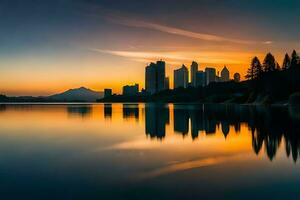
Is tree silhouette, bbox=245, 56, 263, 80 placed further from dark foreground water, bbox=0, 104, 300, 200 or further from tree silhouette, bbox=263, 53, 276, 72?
dark foreground water, bbox=0, 104, 300, 200

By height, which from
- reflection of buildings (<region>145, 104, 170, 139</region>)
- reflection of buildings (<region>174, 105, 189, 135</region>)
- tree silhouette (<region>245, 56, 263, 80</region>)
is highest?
tree silhouette (<region>245, 56, 263, 80</region>)

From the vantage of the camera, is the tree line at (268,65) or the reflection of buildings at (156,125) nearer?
the reflection of buildings at (156,125)

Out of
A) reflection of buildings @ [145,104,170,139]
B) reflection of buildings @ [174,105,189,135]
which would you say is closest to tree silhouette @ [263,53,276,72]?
reflection of buildings @ [145,104,170,139]

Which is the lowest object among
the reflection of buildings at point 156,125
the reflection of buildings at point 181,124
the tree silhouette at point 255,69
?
the reflection of buildings at point 156,125

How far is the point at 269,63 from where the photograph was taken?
557 ft

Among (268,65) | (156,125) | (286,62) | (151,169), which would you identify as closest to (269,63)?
(268,65)

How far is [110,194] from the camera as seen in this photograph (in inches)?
539

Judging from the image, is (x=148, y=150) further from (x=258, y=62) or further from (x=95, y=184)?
(x=258, y=62)

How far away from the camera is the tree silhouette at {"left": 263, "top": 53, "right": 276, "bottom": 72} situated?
16938 centimetres

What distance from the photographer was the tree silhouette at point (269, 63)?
169m

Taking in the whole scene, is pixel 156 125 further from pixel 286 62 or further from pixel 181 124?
pixel 286 62

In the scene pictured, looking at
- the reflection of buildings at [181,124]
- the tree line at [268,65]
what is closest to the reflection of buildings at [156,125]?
the reflection of buildings at [181,124]

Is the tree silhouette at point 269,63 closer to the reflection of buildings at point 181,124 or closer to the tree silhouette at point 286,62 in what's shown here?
the tree silhouette at point 286,62

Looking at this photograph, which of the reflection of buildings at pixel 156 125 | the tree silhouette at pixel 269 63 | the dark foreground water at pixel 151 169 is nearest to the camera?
the dark foreground water at pixel 151 169
